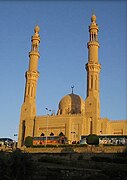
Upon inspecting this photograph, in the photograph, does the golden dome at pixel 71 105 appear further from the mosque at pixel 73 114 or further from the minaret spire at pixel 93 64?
the minaret spire at pixel 93 64

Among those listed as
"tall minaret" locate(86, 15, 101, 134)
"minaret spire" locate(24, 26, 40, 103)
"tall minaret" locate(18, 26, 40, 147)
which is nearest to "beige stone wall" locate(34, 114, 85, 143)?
"tall minaret" locate(18, 26, 40, 147)

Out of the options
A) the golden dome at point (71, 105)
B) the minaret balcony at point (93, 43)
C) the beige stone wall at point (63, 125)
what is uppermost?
the minaret balcony at point (93, 43)

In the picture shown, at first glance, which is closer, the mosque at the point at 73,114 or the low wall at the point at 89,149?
the low wall at the point at 89,149

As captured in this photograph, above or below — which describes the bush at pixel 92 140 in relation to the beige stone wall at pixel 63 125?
below

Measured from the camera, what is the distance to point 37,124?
5388 cm

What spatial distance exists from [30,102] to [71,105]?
310 inches

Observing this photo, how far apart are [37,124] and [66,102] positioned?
7.89 metres

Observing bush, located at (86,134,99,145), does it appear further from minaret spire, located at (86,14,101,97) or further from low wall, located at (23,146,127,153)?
minaret spire, located at (86,14,101,97)

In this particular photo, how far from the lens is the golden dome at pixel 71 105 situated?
57.8 m

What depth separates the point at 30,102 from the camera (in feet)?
185

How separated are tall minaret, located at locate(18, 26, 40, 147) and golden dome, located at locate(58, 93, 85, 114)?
18.6 ft

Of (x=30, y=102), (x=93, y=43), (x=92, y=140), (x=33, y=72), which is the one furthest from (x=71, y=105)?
(x=92, y=140)

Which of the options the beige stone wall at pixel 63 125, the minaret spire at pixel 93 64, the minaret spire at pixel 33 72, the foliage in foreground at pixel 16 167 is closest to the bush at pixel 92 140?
the beige stone wall at pixel 63 125

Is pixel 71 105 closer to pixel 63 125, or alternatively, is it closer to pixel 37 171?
pixel 63 125
